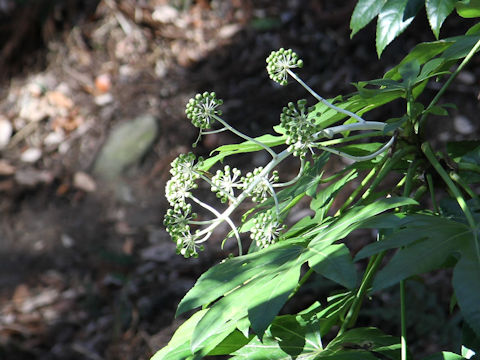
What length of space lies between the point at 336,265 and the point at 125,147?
10.1ft

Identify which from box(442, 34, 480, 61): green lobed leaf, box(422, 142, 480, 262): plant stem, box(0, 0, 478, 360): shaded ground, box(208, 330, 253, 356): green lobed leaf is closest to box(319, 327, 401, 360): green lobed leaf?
box(208, 330, 253, 356): green lobed leaf

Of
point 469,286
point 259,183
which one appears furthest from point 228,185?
point 469,286

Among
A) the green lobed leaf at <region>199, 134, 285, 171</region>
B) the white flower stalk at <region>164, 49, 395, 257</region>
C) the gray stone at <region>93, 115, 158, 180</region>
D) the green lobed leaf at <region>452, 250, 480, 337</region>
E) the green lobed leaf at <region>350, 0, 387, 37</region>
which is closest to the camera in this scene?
the green lobed leaf at <region>452, 250, 480, 337</region>

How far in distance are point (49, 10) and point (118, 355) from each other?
3022mm

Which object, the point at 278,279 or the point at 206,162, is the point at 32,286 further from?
the point at 278,279

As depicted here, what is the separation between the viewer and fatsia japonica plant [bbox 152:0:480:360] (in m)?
0.77

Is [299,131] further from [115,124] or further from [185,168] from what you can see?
[115,124]

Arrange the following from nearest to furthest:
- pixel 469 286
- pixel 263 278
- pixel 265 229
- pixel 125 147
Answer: pixel 469 286, pixel 263 278, pixel 265 229, pixel 125 147

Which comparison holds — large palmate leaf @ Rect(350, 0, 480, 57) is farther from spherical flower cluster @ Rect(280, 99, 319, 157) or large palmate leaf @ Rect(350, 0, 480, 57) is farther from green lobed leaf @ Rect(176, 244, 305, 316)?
green lobed leaf @ Rect(176, 244, 305, 316)

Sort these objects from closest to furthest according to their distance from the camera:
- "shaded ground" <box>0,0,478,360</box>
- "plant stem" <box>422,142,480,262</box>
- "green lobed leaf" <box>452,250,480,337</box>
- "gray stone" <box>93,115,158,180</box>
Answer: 1. "green lobed leaf" <box>452,250,480,337</box>
2. "plant stem" <box>422,142,480,262</box>
3. "shaded ground" <box>0,0,478,360</box>
4. "gray stone" <box>93,115,158,180</box>

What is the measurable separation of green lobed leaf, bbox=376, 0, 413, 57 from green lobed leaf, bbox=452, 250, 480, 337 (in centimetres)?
52

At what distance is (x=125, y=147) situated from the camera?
12.2 ft

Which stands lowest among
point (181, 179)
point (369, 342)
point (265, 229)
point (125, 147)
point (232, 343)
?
point (125, 147)

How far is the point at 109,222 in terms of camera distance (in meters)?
3.38
